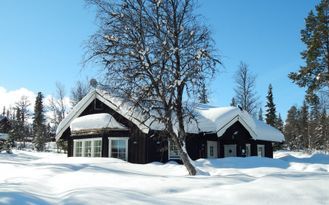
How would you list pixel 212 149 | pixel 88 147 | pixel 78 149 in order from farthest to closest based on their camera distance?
pixel 212 149 → pixel 78 149 → pixel 88 147

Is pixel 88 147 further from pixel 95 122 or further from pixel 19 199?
pixel 19 199

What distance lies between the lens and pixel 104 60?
1555 centimetres

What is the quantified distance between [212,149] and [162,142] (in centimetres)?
528

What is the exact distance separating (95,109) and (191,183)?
696 inches

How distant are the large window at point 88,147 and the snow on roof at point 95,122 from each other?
1054 millimetres

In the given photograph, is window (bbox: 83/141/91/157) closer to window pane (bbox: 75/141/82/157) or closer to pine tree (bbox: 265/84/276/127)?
window pane (bbox: 75/141/82/157)

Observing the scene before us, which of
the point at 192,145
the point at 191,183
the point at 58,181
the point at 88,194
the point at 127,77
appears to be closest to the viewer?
the point at 88,194

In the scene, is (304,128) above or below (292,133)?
above

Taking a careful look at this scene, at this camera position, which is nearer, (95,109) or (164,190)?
(164,190)

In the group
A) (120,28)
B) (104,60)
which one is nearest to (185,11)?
(120,28)

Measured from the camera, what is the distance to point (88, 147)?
25234 millimetres

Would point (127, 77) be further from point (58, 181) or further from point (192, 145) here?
point (192, 145)

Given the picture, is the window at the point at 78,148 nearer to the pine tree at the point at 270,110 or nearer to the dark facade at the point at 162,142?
the dark facade at the point at 162,142

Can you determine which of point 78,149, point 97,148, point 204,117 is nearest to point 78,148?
point 78,149
